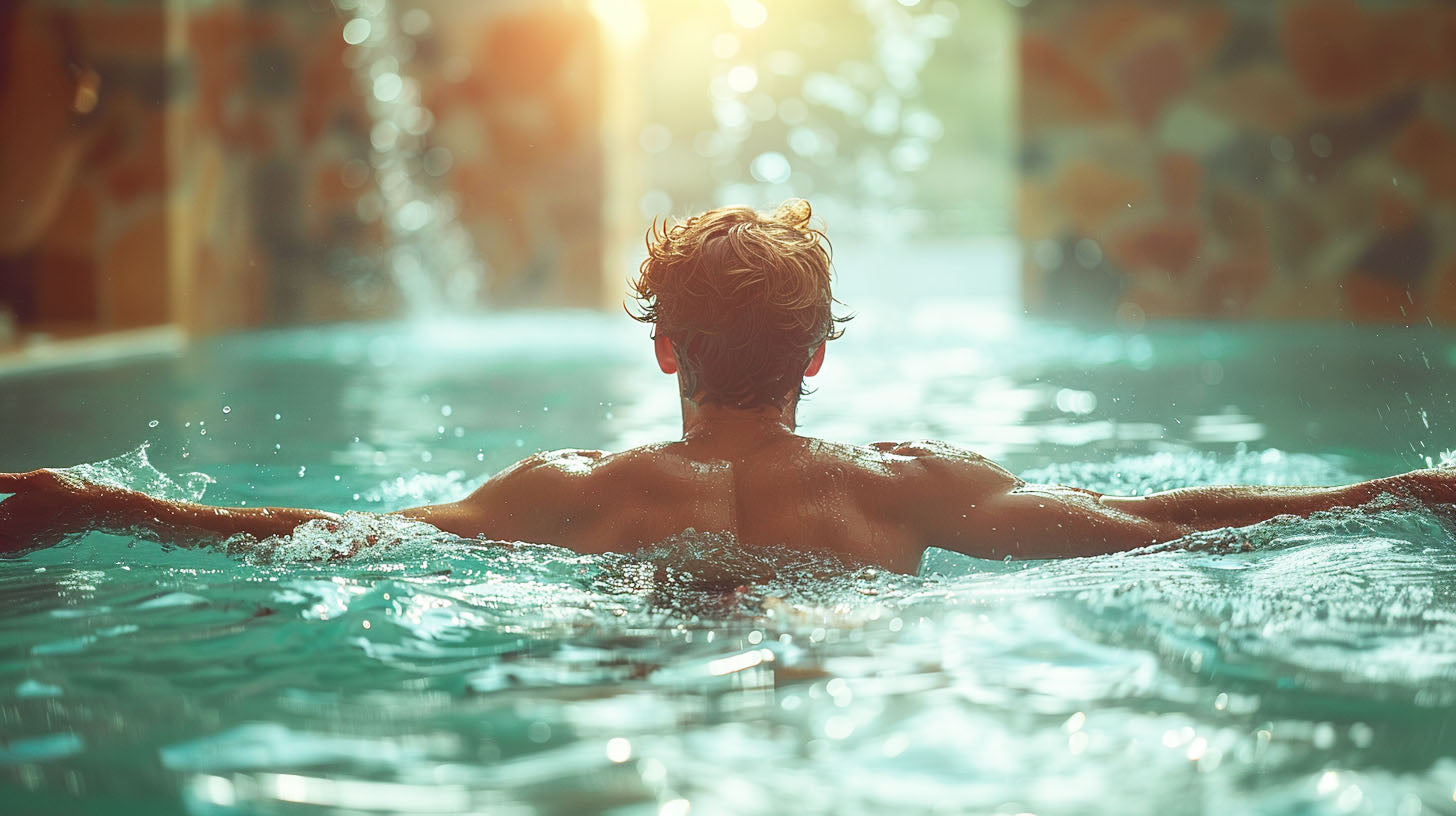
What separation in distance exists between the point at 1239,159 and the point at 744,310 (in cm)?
720

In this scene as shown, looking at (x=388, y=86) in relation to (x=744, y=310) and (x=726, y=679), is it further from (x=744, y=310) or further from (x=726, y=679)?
(x=726, y=679)

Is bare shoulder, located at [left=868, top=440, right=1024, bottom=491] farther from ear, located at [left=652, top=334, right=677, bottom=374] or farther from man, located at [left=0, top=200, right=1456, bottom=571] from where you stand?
ear, located at [left=652, top=334, right=677, bottom=374]

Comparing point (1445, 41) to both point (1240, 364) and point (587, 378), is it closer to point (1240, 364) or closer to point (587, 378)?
point (1240, 364)

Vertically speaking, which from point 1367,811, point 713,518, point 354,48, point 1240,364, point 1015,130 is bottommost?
point 1367,811

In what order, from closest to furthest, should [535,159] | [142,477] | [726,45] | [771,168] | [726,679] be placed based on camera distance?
[726,679], [142,477], [535,159], [726,45], [771,168]

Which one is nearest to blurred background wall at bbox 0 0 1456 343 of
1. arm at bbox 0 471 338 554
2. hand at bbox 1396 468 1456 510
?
arm at bbox 0 471 338 554

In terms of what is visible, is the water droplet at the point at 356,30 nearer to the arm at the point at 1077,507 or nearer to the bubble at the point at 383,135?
the bubble at the point at 383,135

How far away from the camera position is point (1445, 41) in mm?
7918

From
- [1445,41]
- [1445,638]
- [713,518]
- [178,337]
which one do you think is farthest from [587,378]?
[1445,41]

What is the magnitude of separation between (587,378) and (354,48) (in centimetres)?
404

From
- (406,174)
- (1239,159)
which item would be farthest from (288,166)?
(1239,159)

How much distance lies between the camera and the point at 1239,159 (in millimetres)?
8383

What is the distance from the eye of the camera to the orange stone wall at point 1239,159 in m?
7.91

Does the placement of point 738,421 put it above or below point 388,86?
below
